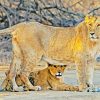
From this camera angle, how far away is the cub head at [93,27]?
7.55 meters

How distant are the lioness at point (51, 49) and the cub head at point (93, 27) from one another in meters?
0.03

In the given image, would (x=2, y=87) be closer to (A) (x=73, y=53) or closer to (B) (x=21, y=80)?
(B) (x=21, y=80)

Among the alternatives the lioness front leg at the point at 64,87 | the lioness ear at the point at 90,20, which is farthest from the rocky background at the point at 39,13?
the lioness ear at the point at 90,20

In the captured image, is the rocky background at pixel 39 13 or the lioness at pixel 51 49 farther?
the rocky background at pixel 39 13

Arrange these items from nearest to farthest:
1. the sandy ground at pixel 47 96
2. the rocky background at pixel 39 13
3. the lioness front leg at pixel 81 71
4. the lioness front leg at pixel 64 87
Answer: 1. the sandy ground at pixel 47 96
2. the lioness front leg at pixel 81 71
3. the lioness front leg at pixel 64 87
4. the rocky background at pixel 39 13

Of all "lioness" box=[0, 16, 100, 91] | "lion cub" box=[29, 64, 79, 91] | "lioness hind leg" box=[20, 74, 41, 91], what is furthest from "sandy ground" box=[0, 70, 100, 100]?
"lion cub" box=[29, 64, 79, 91]

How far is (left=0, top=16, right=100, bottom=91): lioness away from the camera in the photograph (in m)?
7.75

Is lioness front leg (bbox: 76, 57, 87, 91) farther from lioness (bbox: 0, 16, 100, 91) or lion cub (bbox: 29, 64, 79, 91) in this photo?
lion cub (bbox: 29, 64, 79, 91)

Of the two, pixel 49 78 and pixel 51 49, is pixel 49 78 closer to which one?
pixel 49 78

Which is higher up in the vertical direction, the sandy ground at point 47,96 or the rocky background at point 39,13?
the rocky background at point 39,13

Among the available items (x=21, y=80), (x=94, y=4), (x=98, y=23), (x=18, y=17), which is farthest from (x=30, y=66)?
(x=94, y=4)

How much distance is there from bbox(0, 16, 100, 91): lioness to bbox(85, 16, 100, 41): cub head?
3 cm

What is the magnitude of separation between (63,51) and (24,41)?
0.52m

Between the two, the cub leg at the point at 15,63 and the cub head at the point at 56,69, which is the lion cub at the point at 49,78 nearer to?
the cub head at the point at 56,69
